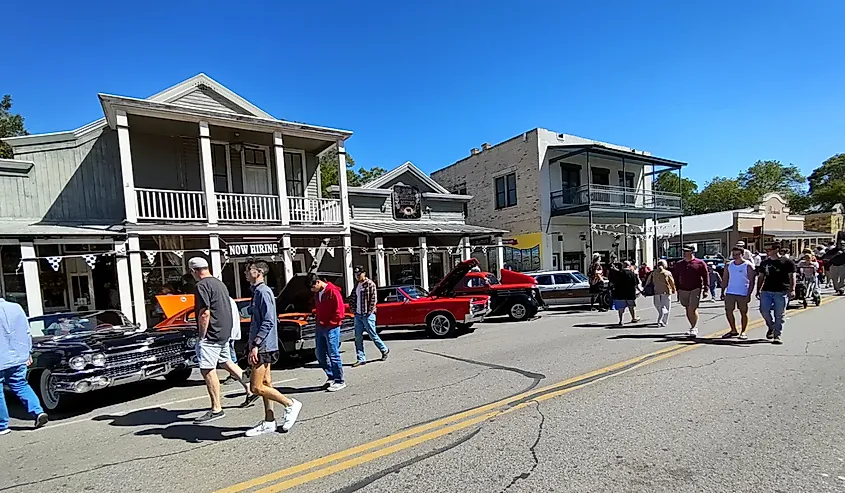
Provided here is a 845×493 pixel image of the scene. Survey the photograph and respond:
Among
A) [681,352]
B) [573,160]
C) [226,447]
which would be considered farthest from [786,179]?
[226,447]

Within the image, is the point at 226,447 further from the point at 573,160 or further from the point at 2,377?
the point at 573,160

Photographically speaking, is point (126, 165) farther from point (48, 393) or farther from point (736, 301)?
point (736, 301)

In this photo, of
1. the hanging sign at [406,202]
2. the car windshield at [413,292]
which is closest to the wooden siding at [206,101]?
the hanging sign at [406,202]

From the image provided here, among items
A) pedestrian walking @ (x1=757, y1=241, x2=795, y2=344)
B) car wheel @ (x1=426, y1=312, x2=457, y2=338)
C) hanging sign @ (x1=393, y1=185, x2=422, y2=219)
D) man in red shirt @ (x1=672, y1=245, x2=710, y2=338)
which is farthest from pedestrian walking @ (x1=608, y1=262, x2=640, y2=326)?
hanging sign @ (x1=393, y1=185, x2=422, y2=219)

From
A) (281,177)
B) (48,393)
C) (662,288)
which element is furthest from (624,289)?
(48,393)

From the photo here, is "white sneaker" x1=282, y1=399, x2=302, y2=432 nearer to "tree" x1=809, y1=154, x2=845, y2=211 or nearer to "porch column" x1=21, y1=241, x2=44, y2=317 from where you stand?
"porch column" x1=21, y1=241, x2=44, y2=317

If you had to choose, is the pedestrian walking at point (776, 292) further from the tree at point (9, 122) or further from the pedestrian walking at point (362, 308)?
the tree at point (9, 122)

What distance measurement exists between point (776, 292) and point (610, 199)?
698 inches

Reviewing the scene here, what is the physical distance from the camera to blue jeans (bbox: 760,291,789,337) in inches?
318

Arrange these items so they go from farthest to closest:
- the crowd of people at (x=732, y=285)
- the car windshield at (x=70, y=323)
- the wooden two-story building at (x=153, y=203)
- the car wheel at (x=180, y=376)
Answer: the wooden two-story building at (x=153, y=203) < the crowd of people at (x=732, y=285) < the car wheel at (x=180, y=376) < the car windshield at (x=70, y=323)

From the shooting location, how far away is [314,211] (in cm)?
1551

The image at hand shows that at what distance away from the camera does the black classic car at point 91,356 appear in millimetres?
5875

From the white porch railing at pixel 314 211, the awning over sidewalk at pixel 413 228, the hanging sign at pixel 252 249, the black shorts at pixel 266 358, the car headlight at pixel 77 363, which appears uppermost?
the white porch railing at pixel 314 211

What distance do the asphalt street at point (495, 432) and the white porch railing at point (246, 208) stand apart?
24.2 ft
